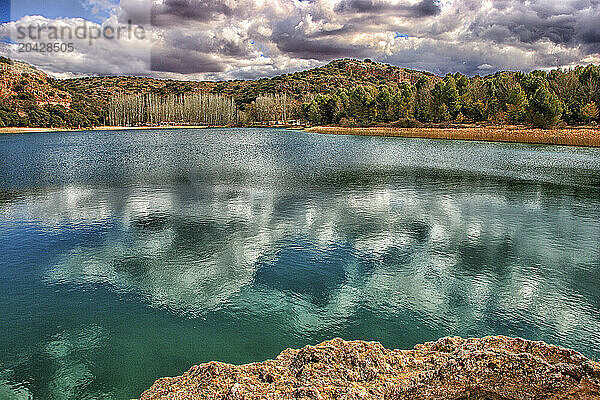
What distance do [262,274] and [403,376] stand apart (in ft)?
21.7

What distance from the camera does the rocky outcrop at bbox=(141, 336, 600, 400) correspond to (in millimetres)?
3799

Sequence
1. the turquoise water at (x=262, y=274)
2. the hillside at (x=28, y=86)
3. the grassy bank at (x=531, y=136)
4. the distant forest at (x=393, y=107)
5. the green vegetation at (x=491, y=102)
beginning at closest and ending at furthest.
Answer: the turquoise water at (x=262, y=274)
the grassy bank at (x=531, y=136)
the green vegetation at (x=491, y=102)
the distant forest at (x=393, y=107)
the hillside at (x=28, y=86)

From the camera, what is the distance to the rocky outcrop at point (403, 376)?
380cm

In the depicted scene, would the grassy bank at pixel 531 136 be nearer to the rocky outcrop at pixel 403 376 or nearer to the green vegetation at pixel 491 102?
the green vegetation at pixel 491 102

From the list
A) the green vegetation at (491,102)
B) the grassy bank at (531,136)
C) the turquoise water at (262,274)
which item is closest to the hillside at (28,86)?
the green vegetation at (491,102)

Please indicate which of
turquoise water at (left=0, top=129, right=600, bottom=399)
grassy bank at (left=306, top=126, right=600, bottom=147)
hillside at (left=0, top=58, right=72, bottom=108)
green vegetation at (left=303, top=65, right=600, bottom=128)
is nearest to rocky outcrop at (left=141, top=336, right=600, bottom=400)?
turquoise water at (left=0, top=129, right=600, bottom=399)

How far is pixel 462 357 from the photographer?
14.3 ft

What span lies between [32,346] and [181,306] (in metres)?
2.69

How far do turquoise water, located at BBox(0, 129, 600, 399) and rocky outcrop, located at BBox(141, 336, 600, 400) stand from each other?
94.9 inches

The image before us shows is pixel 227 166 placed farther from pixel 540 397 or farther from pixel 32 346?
pixel 540 397

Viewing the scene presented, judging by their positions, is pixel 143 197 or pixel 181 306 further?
pixel 143 197

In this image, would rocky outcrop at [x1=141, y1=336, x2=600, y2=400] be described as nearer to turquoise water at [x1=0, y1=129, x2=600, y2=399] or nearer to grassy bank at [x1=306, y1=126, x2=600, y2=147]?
turquoise water at [x1=0, y1=129, x2=600, y2=399]

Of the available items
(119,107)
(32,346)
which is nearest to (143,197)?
(32,346)

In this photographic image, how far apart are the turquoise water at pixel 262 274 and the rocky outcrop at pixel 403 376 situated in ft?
7.91
